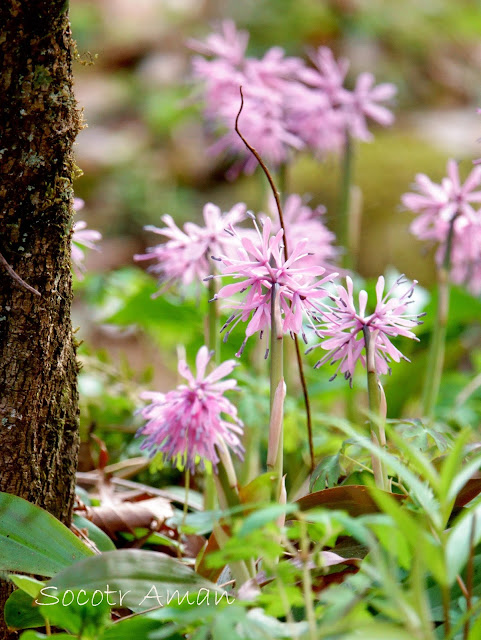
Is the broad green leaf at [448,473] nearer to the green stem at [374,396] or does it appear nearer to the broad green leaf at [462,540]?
the broad green leaf at [462,540]

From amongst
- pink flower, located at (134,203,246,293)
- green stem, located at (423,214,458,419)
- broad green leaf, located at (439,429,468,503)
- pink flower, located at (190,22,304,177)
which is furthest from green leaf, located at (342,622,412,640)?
pink flower, located at (190,22,304,177)

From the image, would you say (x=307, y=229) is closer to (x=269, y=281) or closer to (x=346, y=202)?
(x=346, y=202)

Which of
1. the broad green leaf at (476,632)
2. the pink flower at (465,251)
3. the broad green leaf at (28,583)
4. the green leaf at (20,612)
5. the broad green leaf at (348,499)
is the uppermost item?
the pink flower at (465,251)

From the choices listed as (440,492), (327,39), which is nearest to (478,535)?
(440,492)

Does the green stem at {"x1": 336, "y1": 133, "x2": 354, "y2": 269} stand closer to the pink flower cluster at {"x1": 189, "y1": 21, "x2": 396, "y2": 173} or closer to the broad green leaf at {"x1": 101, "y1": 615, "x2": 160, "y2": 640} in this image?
the pink flower cluster at {"x1": 189, "y1": 21, "x2": 396, "y2": 173}

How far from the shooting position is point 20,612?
2.35 feet

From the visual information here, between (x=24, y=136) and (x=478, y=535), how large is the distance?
1.84 feet

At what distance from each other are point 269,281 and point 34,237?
25cm

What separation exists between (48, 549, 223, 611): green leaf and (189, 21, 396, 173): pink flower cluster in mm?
931

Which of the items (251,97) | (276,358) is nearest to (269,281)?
(276,358)

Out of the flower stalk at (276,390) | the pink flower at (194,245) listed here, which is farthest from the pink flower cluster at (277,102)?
the flower stalk at (276,390)

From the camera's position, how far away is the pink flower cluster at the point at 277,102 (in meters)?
1.41

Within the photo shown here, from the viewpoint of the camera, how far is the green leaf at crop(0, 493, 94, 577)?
0.72 meters

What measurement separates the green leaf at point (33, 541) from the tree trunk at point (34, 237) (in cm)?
5
